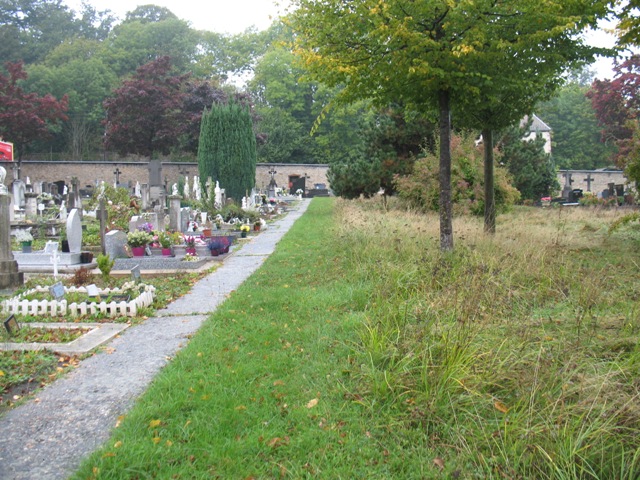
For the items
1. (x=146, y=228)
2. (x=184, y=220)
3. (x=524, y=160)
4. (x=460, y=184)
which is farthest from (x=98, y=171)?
(x=460, y=184)

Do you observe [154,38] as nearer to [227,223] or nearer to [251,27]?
[251,27]

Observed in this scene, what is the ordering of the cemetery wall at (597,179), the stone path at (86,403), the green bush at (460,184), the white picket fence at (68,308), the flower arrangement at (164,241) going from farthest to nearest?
the cemetery wall at (597,179), the green bush at (460,184), the flower arrangement at (164,241), the white picket fence at (68,308), the stone path at (86,403)

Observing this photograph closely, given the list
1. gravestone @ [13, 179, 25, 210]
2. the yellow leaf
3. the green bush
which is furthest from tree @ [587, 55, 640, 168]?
the yellow leaf

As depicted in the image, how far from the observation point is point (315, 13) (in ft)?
27.1

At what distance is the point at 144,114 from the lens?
4903 centimetres

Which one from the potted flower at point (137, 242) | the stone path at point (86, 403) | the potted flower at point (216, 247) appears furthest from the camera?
the potted flower at point (216, 247)

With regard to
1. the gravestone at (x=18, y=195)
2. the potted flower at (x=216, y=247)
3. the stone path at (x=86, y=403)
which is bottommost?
the stone path at (x=86, y=403)

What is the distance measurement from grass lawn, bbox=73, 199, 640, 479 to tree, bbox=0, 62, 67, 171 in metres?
44.6

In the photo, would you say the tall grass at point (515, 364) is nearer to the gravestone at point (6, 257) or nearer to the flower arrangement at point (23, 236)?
the gravestone at point (6, 257)

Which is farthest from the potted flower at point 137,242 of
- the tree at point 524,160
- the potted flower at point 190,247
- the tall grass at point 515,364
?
the tree at point 524,160

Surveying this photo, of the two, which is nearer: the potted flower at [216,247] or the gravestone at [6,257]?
the gravestone at [6,257]

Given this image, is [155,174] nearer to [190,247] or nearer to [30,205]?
[30,205]

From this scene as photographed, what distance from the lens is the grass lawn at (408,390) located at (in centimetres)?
323

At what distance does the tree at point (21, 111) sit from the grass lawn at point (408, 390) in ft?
146
